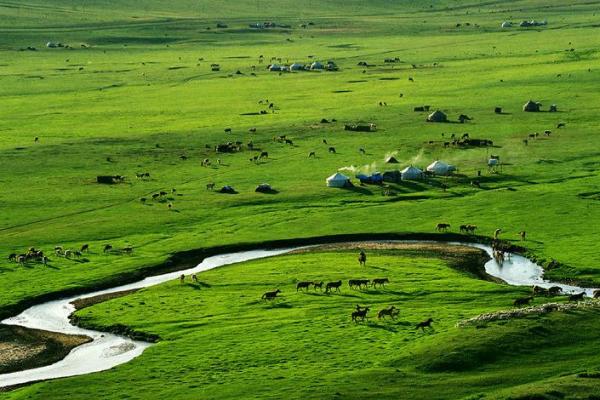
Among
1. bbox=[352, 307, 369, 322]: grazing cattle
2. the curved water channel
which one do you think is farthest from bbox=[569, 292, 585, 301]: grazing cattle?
bbox=[352, 307, 369, 322]: grazing cattle

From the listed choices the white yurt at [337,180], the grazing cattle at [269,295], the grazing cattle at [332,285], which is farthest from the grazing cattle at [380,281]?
the white yurt at [337,180]

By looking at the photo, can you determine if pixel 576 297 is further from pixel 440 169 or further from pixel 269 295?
pixel 440 169

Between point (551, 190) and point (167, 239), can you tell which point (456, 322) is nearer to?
point (167, 239)

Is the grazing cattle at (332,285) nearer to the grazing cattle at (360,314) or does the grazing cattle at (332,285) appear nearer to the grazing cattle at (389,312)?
the grazing cattle at (389,312)

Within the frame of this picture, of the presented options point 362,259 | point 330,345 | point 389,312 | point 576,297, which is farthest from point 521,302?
point 362,259

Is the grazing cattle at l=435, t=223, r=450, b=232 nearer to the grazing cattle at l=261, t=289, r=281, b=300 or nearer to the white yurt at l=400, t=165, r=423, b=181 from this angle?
the white yurt at l=400, t=165, r=423, b=181
